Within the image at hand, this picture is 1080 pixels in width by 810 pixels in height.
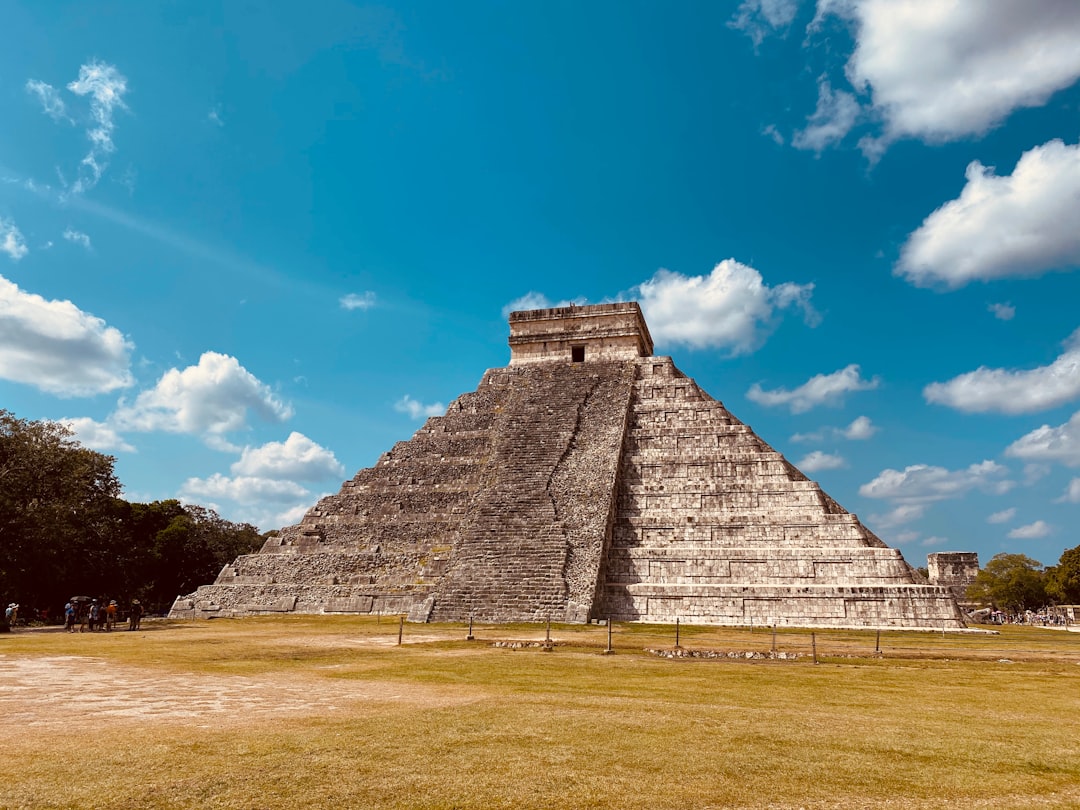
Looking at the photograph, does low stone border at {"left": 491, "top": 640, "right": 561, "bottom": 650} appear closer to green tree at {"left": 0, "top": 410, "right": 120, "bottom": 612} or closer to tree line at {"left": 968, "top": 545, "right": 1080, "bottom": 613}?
green tree at {"left": 0, "top": 410, "right": 120, "bottom": 612}

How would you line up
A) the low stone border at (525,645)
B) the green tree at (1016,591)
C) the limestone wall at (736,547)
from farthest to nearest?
the green tree at (1016,591) → the limestone wall at (736,547) → the low stone border at (525,645)

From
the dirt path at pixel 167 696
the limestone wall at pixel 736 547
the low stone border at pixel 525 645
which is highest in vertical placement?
the limestone wall at pixel 736 547

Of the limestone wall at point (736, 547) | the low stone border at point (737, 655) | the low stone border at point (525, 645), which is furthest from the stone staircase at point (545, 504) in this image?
the low stone border at point (737, 655)

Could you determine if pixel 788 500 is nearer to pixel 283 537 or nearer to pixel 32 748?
pixel 283 537

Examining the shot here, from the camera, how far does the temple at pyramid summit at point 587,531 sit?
20.3 meters

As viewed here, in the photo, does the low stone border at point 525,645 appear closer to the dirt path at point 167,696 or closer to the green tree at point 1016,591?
the dirt path at point 167,696

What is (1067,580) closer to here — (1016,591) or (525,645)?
(1016,591)

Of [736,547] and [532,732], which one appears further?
[736,547]

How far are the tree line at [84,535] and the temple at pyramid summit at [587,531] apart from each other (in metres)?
4.82

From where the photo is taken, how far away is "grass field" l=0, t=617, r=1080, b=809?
4.61 metres

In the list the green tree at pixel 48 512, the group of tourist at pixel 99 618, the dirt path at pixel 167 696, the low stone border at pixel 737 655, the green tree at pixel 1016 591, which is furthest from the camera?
the green tree at pixel 1016 591

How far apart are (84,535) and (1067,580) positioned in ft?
154

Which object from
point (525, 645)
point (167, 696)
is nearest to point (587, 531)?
point (525, 645)

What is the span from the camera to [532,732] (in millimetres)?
6152
